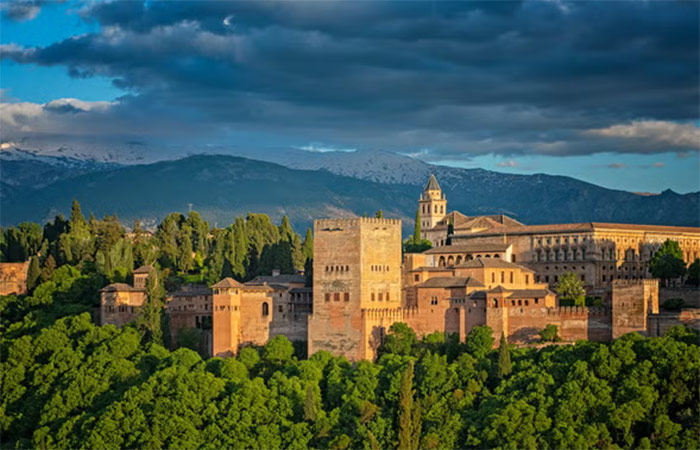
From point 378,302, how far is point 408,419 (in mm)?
10499

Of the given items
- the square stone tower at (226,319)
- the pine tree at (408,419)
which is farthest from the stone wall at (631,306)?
the square stone tower at (226,319)

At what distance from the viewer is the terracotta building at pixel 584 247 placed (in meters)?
70.5

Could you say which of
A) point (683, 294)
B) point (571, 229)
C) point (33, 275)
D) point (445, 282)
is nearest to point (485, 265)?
point (445, 282)

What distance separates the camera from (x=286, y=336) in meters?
59.8

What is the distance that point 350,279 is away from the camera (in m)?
57.7

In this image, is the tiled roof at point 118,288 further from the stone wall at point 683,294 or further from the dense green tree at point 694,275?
the dense green tree at point 694,275

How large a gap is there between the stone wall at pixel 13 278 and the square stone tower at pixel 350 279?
2120 cm

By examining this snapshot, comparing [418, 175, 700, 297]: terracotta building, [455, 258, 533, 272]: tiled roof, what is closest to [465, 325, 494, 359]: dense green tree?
[455, 258, 533, 272]: tiled roof

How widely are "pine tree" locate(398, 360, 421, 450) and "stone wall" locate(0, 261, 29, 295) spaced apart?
3032 centimetres

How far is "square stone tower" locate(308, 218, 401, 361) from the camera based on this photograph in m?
57.2

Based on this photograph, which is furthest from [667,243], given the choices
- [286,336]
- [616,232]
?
[286,336]

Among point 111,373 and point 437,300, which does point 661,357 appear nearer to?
point 437,300

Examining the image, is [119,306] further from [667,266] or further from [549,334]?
[667,266]

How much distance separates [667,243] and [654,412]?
23.8 metres
